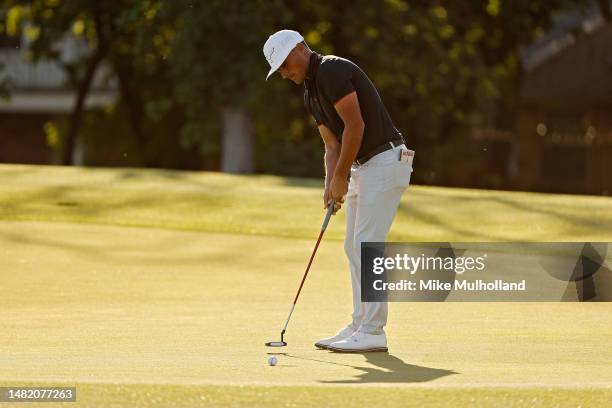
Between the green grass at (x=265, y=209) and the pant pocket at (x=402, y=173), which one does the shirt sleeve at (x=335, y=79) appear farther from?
the green grass at (x=265, y=209)

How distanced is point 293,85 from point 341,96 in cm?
2569

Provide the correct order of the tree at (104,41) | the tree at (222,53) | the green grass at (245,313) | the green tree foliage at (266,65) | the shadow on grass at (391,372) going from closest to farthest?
the green grass at (245,313)
the shadow on grass at (391,372)
the tree at (222,53)
the green tree foliage at (266,65)
the tree at (104,41)

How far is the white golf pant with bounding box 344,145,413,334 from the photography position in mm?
9164

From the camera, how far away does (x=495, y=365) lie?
27.7ft

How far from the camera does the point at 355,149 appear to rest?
29.4ft

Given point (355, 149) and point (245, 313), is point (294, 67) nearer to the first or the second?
point (355, 149)

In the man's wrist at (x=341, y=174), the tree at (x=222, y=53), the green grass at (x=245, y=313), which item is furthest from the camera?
the tree at (x=222, y=53)

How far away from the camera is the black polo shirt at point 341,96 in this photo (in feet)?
29.3

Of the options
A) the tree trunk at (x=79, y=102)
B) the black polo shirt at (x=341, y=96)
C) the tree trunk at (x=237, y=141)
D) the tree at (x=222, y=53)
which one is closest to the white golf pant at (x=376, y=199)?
the black polo shirt at (x=341, y=96)

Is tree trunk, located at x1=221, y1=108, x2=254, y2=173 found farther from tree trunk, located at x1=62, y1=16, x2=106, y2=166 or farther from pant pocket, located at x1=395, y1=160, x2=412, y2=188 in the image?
pant pocket, located at x1=395, y1=160, x2=412, y2=188

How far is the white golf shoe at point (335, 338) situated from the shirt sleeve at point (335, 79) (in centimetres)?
146

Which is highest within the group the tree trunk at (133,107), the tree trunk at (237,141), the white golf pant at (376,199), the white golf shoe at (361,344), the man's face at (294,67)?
the tree trunk at (133,107)

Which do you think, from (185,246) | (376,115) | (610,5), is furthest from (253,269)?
(610,5)

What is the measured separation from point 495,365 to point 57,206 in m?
12.9
